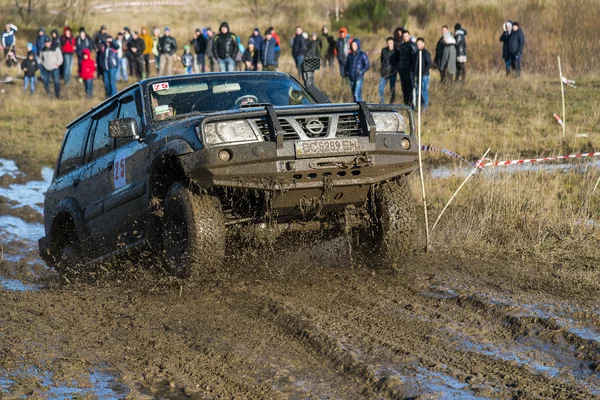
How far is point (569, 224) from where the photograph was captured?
880cm

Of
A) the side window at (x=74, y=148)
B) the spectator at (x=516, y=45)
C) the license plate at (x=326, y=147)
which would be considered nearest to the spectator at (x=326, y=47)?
the spectator at (x=516, y=45)

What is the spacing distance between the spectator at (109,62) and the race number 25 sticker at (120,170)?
681 inches

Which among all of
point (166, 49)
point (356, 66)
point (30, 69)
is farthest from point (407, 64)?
point (30, 69)

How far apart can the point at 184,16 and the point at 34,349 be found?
47.5m

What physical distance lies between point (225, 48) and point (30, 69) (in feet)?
21.5

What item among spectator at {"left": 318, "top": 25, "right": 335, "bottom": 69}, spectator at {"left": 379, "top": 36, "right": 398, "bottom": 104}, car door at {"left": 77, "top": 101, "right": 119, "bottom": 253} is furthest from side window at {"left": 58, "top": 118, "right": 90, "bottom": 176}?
spectator at {"left": 318, "top": 25, "right": 335, "bottom": 69}

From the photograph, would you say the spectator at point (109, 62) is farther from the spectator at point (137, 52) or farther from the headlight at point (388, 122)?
the headlight at point (388, 122)

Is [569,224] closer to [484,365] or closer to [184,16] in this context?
[484,365]

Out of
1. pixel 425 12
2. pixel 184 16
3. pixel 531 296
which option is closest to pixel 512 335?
pixel 531 296

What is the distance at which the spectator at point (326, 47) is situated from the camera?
25516 millimetres

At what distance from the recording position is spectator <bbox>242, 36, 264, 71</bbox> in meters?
25.4

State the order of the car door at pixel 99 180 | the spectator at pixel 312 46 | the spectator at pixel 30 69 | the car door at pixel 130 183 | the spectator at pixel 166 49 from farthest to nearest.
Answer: the spectator at pixel 166 49 < the spectator at pixel 30 69 < the spectator at pixel 312 46 < the car door at pixel 99 180 < the car door at pixel 130 183

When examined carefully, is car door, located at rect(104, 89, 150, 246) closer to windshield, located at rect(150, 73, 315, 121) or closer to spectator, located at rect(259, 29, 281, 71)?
windshield, located at rect(150, 73, 315, 121)

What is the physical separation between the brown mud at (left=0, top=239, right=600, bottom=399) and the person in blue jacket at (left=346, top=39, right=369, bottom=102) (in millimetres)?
11910
